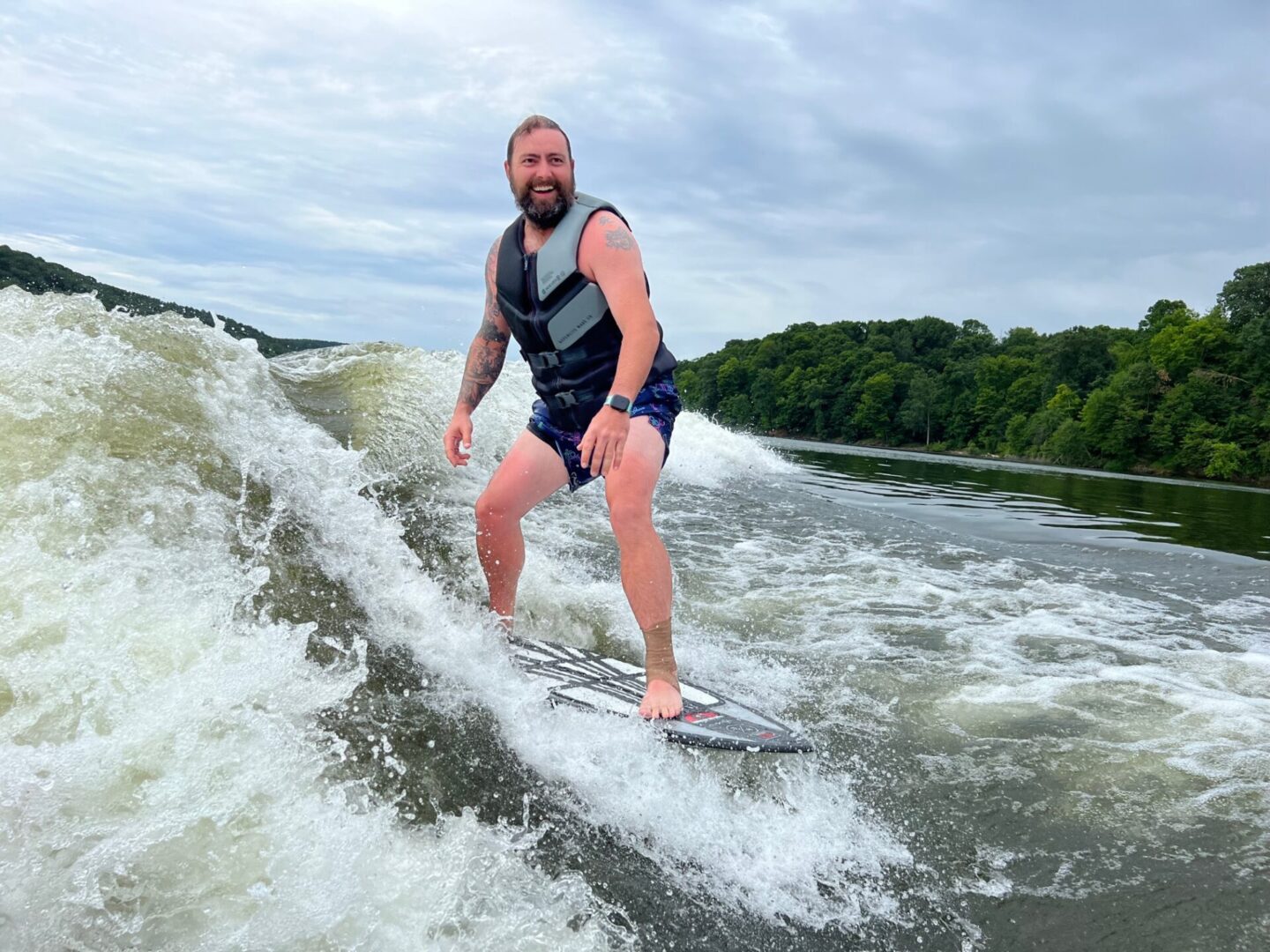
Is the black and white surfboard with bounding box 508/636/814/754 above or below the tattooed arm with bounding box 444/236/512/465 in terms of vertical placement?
below

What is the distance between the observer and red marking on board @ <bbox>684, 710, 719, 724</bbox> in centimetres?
300

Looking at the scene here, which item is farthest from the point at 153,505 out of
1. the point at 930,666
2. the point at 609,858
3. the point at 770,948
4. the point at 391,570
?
the point at 930,666

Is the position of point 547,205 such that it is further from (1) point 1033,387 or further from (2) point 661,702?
(1) point 1033,387

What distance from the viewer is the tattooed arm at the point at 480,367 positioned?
12.9 feet

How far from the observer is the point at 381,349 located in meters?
13.7

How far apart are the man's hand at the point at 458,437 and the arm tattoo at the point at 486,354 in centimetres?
9

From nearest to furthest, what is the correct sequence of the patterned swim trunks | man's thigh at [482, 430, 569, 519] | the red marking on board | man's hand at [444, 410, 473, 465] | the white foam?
the white foam
the red marking on board
the patterned swim trunks
man's thigh at [482, 430, 569, 519]
man's hand at [444, 410, 473, 465]

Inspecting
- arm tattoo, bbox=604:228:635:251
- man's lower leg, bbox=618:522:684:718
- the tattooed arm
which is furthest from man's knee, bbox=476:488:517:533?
arm tattoo, bbox=604:228:635:251

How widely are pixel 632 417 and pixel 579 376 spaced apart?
297mm

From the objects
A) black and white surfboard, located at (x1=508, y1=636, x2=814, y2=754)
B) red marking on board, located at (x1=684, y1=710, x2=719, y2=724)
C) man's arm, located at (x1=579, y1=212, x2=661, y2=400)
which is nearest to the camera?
black and white surfboard, located at (x1=508, y1=636, x2=814, y2=754)

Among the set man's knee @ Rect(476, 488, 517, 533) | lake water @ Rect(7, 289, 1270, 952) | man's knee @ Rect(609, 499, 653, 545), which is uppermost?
man's knee @ Rect(609, 499, 653, 545)

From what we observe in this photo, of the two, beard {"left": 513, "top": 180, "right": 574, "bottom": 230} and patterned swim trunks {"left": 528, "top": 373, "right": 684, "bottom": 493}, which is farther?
patterned swim trunks {"left": 528, "top": 373, "right": 684, "bottom": 493}

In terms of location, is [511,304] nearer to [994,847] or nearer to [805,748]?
[805,748]

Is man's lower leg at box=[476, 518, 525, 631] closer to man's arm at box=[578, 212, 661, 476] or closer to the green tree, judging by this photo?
man's arm at box=[578, 212, 661, 476]
